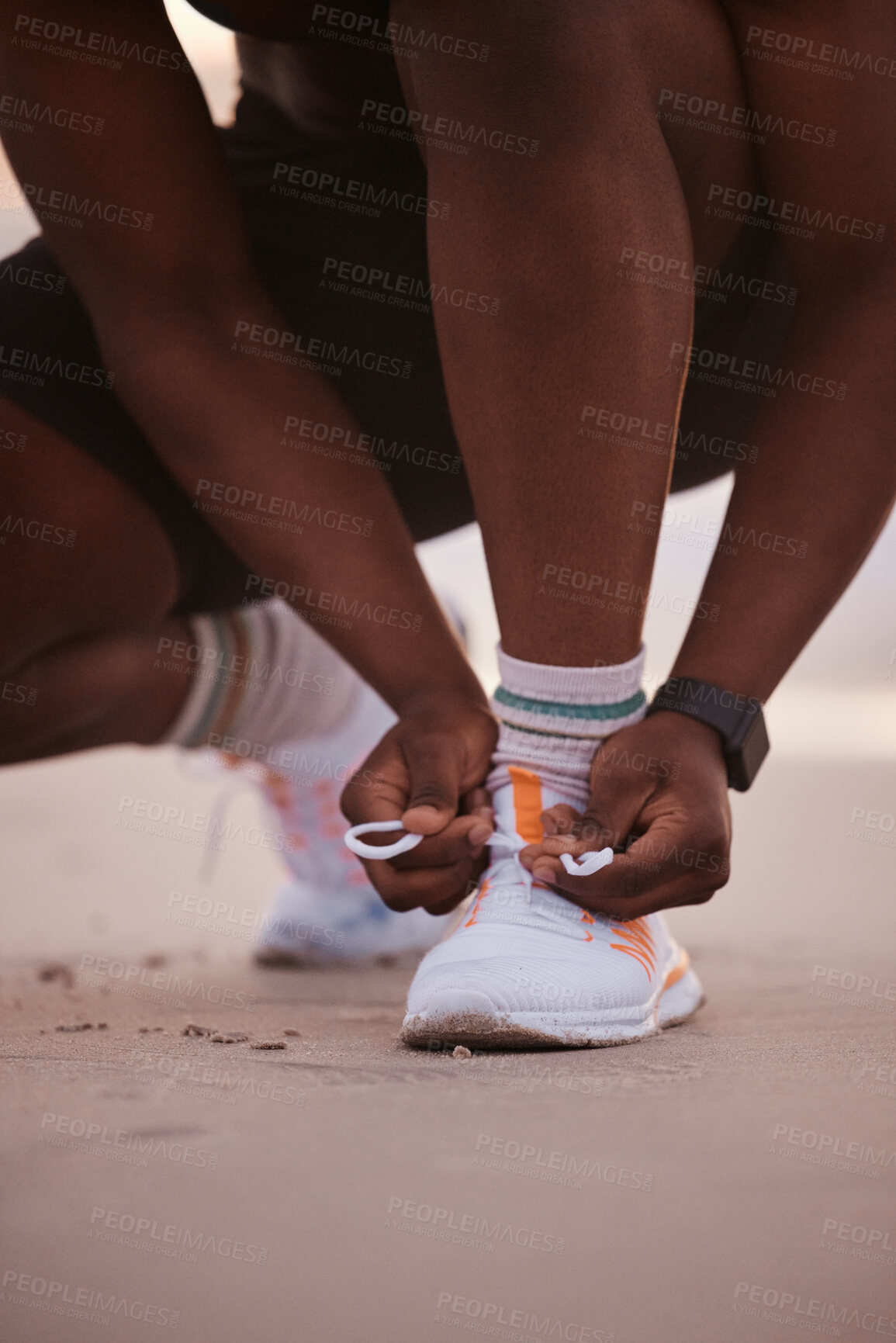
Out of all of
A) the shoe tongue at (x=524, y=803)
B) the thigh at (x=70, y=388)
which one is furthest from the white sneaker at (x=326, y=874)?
the shoe tongue at (x=524, y=803)

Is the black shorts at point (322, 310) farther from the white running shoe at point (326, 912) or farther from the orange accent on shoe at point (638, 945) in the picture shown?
the orange accent on shoe at point (638, 945)

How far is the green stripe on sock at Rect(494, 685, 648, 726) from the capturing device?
27.8 inches

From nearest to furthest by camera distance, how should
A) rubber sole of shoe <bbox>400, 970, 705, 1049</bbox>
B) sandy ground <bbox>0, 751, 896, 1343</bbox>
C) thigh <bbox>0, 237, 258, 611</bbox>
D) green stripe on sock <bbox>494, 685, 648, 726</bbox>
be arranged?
sandy ground <bbox>0, 751, 896, 1343</bbox>
rubber sole of shoe <bbox>400, 970, 705, 1049</bbox>
green stripe on sock <bbox>494, 685, 648, 726</bbox>
thigh <bbox>0, 237, 258, 611</bbox>

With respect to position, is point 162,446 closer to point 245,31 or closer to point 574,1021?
point 245,31

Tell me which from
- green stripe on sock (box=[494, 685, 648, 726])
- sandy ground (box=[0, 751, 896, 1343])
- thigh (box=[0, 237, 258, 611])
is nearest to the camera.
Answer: sandy ground (box=[0, 751, 896, 1343])

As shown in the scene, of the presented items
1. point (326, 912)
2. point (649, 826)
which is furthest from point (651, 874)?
point (326, 912)

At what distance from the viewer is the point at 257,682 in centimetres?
124

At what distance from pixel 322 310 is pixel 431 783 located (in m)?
0.55

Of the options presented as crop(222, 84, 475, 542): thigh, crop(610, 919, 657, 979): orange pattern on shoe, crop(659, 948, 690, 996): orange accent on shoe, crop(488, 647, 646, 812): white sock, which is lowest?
crop(659, 948, 690, 996): orange accent on shoe

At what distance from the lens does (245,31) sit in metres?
0.92

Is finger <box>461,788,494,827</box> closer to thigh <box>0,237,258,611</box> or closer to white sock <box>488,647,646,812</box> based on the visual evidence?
white sock <box>488,647,646,812</box>

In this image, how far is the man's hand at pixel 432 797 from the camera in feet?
2.24

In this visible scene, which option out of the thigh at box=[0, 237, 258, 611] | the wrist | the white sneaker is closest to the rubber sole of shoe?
the wrist

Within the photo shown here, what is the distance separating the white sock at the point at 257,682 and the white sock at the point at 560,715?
1.70 feet
